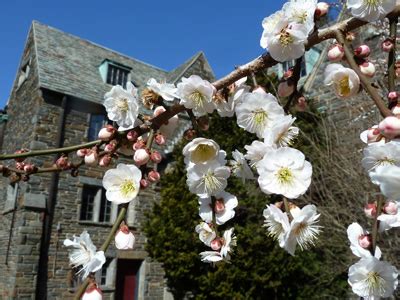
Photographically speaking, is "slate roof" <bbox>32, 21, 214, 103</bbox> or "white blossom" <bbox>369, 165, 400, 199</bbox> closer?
"white blossom" <bbox>369, 165, 400, 199</bbox>

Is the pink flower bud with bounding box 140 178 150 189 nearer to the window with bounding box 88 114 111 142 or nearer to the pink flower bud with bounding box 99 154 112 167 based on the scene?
the pink flower bud with bounding box 99 154 112 167

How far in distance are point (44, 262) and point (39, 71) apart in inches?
231

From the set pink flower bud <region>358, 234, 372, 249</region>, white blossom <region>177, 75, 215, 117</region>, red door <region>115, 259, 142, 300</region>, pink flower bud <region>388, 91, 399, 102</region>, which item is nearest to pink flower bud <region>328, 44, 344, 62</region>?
Result: pink flower bud <region>388, 91, 399, 102</region>

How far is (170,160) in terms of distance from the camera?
1330 cm

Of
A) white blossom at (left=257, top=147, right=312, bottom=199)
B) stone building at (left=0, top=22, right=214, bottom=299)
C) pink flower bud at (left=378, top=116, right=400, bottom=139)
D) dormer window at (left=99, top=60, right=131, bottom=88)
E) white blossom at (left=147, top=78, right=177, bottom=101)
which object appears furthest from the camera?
dormer window at (left=99, top=60, right=131, bottom=88)

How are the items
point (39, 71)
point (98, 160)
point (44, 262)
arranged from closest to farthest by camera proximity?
point (98, 160), point (44, 262), point (39, 71)

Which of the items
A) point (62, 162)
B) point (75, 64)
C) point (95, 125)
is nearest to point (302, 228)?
point (62, 162)

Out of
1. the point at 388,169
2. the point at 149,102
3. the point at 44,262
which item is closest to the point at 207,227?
the point at 149,102

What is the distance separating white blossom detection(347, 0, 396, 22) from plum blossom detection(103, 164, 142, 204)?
0.76m

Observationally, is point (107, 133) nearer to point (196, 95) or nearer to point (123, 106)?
point (123, 106)

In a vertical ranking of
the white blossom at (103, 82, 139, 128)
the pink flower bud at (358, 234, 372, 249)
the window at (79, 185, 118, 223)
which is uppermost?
the window at (79, 185, 118, 223)

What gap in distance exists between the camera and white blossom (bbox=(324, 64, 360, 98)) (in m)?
1.07

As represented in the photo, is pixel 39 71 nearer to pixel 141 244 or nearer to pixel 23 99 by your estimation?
pixel 23 99

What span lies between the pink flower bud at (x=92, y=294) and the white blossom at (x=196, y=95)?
612mm
